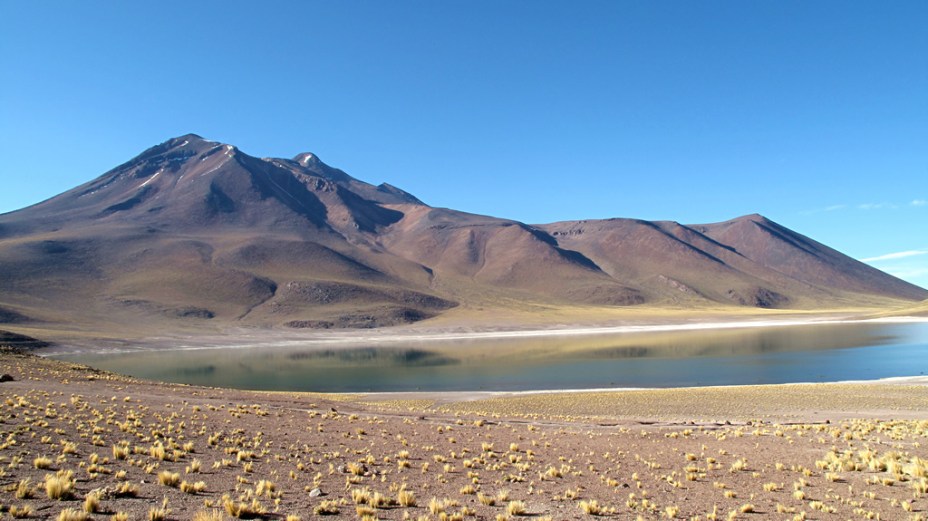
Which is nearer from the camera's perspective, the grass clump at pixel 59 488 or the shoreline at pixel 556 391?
the grass clump at pixel 59 488

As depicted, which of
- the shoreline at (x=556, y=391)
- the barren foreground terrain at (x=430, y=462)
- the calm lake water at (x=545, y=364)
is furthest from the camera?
the calm lake water at (x=545, y=364)

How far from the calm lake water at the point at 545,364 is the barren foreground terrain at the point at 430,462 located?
18687 millimetres

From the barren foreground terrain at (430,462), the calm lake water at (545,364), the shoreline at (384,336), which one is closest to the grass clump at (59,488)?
the barren foreground terrain at (430,462)

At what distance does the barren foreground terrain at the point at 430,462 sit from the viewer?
1055 cm

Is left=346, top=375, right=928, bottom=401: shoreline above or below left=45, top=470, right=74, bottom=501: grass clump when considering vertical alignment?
below

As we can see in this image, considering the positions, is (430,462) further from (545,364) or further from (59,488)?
(545,364)

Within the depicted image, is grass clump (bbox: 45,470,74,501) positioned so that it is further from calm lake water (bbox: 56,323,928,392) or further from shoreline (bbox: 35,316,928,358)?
shoreline (bbox: 35,316,928,358)

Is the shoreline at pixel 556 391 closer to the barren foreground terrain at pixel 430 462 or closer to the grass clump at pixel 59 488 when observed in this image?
the barren foreground terrain at pixel 430 462

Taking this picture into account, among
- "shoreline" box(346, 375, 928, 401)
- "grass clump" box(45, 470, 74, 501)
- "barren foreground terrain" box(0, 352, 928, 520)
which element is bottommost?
"shoreline" box(346, 375, 928, 401)

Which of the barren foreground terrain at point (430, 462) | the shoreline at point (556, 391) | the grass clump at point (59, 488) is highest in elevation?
the grass clump at point (59, 488)

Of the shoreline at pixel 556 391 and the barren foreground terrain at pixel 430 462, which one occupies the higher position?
the barren foreground terrain at pixel 430 462

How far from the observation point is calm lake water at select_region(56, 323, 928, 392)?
145 feet

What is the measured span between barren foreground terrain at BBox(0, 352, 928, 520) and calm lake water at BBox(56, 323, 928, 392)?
736 inches

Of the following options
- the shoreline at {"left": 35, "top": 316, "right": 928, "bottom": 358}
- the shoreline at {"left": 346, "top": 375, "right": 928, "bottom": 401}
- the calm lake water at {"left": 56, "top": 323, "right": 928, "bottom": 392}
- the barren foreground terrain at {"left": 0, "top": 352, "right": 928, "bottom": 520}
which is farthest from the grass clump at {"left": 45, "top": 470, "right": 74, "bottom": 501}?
the shoreline at {"left": 35, "top": 316, "right": 928, "bottom": 358}
